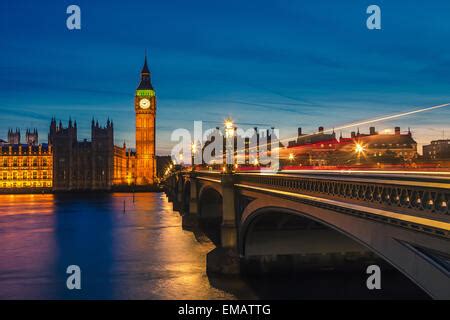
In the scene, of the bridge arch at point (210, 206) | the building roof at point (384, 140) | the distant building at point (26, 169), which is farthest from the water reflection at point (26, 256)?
the distant building at point (26, 169)

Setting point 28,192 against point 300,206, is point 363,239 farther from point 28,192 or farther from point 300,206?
point 28,192

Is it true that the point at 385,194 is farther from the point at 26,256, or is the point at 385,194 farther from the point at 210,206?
the point at 210,206

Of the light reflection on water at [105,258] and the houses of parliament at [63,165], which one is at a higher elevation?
the houses of parliament at [63,165]

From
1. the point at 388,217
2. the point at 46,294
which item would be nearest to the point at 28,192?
the point at 46,294

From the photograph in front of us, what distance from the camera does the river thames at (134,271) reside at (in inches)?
1240

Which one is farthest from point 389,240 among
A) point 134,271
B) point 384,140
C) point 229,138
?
point 384,140

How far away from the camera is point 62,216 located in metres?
86.6

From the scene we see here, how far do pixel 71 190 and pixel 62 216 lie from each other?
9170cm

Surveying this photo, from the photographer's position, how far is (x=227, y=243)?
120 feet

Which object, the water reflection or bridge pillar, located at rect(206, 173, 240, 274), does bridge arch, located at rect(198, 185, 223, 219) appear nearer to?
the water reflection

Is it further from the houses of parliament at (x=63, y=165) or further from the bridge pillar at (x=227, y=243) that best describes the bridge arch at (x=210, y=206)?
the houses of parliament at (x=63, y=165)

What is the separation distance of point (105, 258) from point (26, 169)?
144773mm

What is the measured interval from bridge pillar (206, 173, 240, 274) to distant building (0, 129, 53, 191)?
153157 millimetres

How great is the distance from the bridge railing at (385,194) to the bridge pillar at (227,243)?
13.7 m
